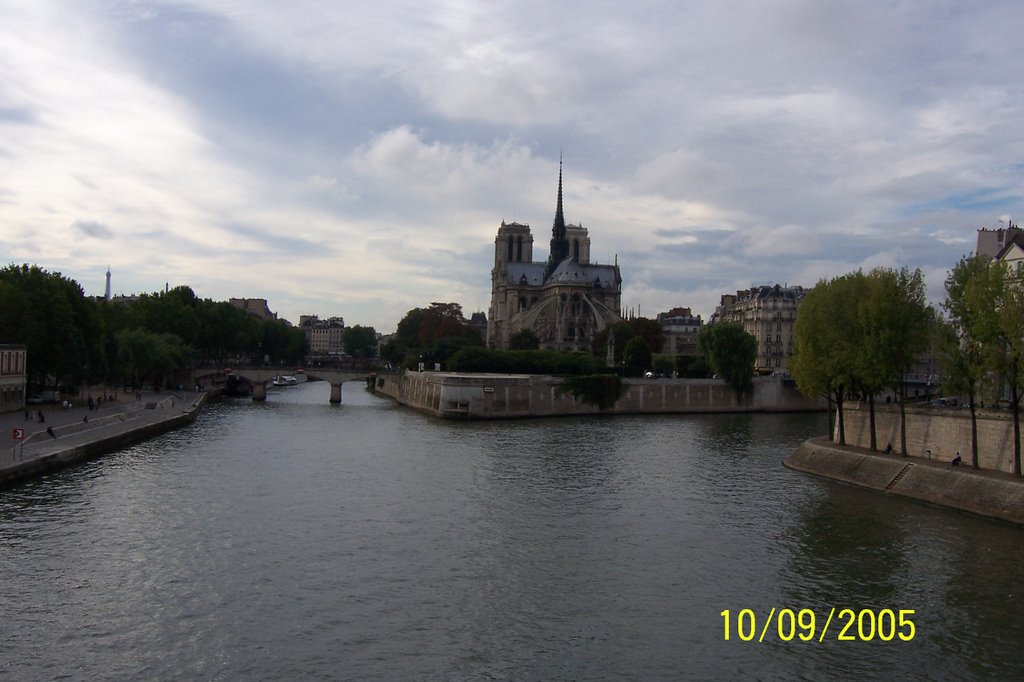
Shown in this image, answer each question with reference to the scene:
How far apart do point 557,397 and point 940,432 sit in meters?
36.2

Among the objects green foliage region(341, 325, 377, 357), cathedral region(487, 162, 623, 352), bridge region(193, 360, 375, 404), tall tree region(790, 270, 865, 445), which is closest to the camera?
tall tree region(790, 270, 865, 445)

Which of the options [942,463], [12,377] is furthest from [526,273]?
[942,463]

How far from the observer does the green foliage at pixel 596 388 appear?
225 feet

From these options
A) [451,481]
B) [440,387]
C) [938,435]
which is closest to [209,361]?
[440,387]

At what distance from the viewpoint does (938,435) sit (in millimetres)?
33656

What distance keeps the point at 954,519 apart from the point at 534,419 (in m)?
39.2

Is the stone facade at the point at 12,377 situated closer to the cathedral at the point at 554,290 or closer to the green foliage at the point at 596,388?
the green foliage at the point at 596,388

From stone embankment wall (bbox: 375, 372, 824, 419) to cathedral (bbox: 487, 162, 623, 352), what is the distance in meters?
47.3

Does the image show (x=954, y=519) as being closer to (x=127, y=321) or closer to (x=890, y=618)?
(x=890, y=618)

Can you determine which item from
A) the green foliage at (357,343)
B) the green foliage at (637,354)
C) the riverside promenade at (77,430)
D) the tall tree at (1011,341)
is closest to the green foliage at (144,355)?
the riverside promenade at (77,430)

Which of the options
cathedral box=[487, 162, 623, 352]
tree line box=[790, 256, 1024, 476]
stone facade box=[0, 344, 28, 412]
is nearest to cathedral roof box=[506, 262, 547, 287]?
A: cathedral box=[487, 162, 623, 352]

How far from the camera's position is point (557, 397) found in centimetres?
6769

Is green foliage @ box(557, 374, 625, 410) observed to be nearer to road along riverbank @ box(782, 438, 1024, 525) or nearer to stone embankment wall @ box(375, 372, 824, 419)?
stone embankment wall @ box(375, 372, 824, 419)

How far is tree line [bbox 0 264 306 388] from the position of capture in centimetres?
5393
